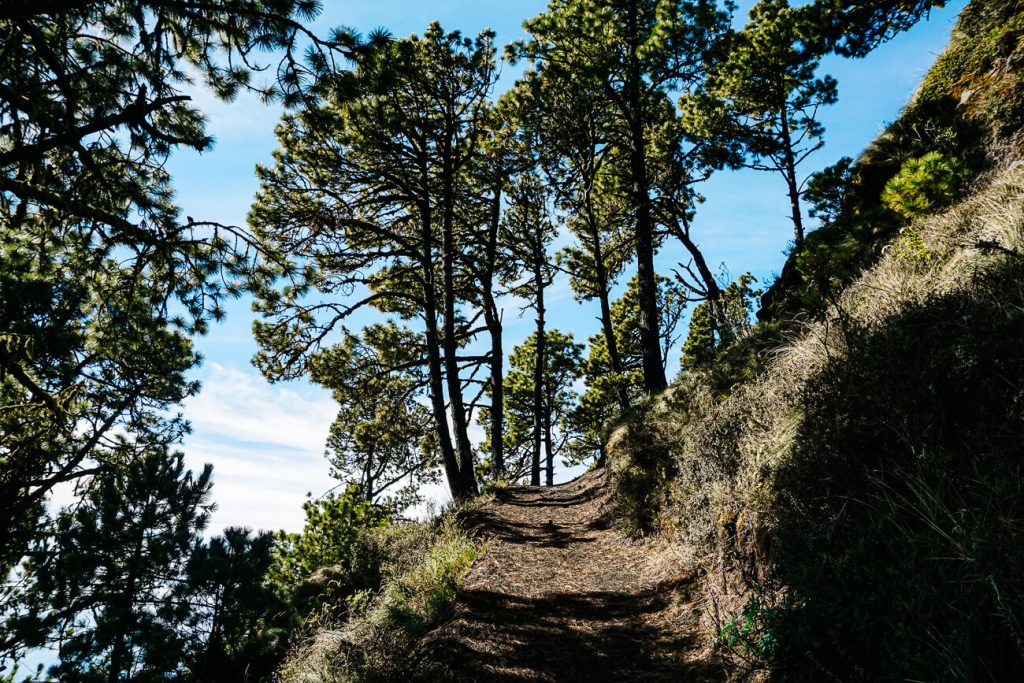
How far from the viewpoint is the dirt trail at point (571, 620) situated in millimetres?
4293

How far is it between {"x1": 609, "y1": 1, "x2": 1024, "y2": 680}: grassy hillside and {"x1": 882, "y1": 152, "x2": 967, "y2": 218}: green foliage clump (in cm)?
2

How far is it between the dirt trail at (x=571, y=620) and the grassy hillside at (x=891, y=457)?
1.49 feet

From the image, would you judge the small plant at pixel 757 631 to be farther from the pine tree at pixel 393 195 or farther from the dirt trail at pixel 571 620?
the pine tree at pixel 393 195

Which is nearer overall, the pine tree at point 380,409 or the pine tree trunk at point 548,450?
the pine tree at point 380,409

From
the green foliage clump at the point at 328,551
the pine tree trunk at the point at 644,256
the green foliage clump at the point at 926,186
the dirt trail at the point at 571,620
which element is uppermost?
the pine tree trunk at the point at 644,256

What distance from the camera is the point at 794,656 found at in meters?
3.19

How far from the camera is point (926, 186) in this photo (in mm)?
6277

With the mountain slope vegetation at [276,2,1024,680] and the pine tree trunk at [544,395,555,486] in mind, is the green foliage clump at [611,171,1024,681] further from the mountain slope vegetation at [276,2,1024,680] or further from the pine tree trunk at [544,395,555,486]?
the pine tree trunk at [544,395,555,486]

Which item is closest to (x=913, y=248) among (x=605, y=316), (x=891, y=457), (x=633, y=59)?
(x=891, y=457)

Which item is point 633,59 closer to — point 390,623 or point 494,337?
point 494,337

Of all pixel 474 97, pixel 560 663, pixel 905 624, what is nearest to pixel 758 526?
pixel 905 624

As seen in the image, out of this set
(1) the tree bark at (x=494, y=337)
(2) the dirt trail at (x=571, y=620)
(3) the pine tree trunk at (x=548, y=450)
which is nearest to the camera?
(2) the dirt trail at (x=571, y=620)

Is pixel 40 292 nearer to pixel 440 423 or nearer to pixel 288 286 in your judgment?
pixel 288 286

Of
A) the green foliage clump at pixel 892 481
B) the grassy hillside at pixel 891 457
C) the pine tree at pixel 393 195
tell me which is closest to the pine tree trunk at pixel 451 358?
the pine tree at pixel 393 195
